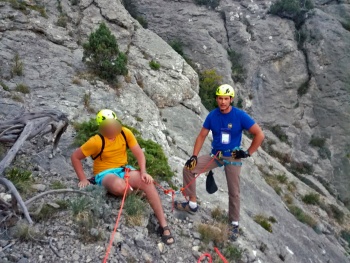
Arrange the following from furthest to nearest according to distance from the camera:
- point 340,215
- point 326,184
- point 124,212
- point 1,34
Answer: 1. point 326,184
2. point 340,215
3. point 1,34
4. point 124,212

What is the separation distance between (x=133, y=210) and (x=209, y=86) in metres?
14.9

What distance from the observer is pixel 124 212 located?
499 cm

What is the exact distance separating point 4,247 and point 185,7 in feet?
73.6

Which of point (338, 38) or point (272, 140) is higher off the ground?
point (338, 38)

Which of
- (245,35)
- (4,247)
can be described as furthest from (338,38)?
(4,247)

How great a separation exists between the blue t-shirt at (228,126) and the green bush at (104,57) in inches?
264

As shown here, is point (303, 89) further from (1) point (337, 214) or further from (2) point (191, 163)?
(2) point (191, 163)

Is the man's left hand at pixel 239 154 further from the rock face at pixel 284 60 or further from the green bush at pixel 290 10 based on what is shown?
the green bush at pixel 290 10

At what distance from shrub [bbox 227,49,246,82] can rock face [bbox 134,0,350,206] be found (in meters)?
0.34

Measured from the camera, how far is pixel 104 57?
38.8 feet

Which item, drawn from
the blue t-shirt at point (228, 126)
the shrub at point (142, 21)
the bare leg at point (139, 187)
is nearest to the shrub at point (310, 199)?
the blue t-shirt at point (228, 126)

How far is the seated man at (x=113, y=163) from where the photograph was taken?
486cm

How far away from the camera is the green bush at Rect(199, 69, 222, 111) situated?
17594mm

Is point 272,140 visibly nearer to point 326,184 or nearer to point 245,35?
point 326,184
